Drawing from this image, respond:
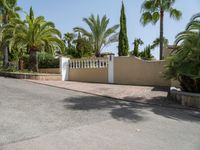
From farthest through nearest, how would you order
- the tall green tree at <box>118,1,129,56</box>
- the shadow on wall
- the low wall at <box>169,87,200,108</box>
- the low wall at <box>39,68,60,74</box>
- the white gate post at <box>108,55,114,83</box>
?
the tall green tree at <box>118,1,129,56</box>, the low wall at <box>39,68,60,74</box>, the white gate post at <box>108,55,114,83</box>, the low wall at <box>169,87,200,108</box>, the shadow on wall

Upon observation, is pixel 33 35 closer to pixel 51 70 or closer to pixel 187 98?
pixel 51 70

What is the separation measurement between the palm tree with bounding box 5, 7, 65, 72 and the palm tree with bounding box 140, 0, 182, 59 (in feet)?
23.1

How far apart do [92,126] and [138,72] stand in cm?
887

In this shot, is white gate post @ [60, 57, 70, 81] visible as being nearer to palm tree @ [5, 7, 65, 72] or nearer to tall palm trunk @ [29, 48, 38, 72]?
palm tree @ [5, 7, 65, 72]

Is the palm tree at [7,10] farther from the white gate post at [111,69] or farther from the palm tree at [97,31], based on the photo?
the white gate post at [111,69]

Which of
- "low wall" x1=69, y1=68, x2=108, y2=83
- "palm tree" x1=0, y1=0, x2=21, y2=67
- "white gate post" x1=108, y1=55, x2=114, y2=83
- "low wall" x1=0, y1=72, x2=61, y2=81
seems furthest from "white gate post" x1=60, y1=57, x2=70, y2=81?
"palm tree" x1=0, y1=0, x2=21, y2=67

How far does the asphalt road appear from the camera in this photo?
4.35 meters

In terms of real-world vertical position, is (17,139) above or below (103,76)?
below

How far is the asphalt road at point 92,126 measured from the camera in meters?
4.35

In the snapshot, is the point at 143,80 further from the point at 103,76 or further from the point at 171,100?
the point at 171,100

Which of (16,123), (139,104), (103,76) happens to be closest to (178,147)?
(16,123)

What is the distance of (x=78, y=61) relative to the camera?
1598 cm

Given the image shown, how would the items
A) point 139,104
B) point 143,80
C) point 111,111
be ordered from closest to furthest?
point 111,111 → point 139,104 → point 143,80

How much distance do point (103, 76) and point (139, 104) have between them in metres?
6.65
